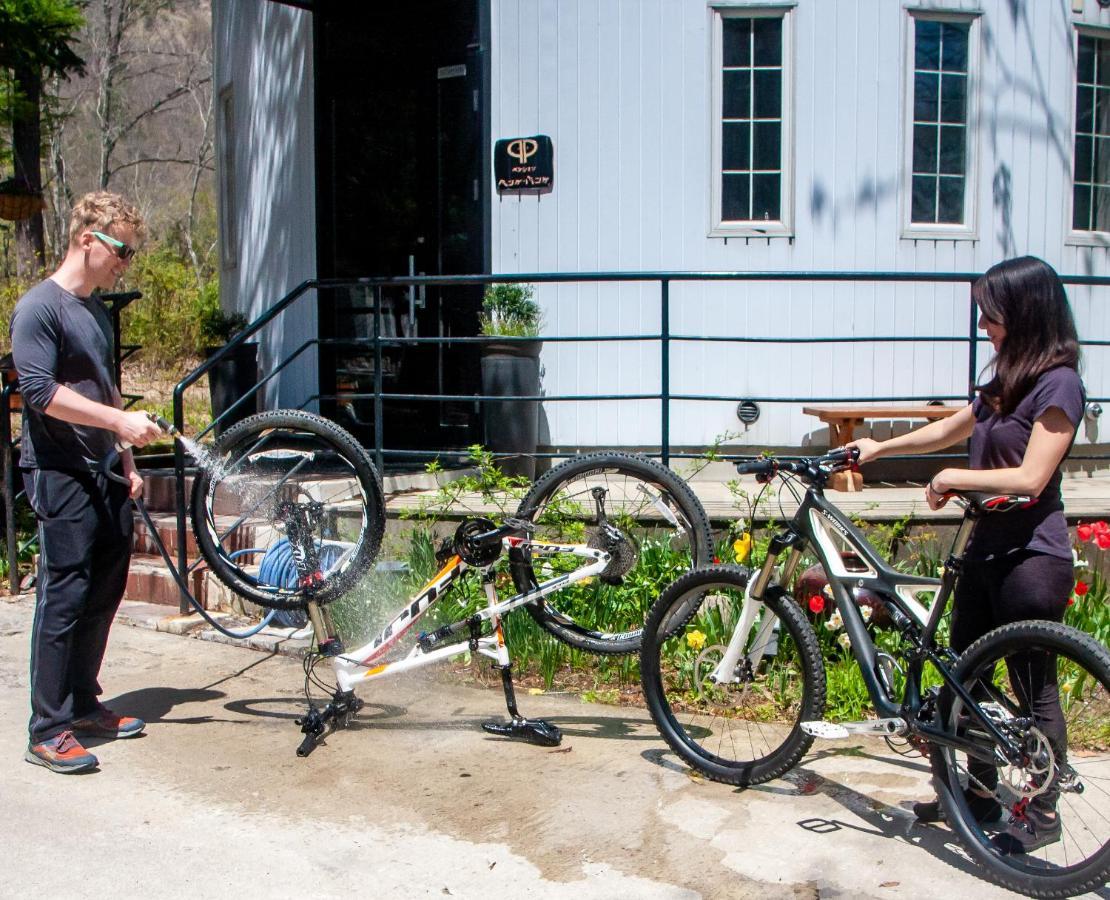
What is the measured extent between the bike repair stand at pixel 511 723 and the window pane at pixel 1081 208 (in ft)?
19.7

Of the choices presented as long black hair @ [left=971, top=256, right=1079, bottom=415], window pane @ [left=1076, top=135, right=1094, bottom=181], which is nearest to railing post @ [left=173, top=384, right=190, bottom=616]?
long black hair @ [left=971, top=256, right=1079, bottom=415]

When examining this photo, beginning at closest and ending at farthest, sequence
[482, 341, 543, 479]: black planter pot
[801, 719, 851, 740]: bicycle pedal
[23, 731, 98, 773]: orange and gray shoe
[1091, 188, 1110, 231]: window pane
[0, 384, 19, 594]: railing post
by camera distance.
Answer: [801, 719, 851, 740]: bicycle pedal, [23, 731, 98, 773]: orange and gray shoe, [0, 384, 19, 594]: railing post, [482, 341, 543, 479]: black planter pot, [1091, 188, 1110, 231]: window pane

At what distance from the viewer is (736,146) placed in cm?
830

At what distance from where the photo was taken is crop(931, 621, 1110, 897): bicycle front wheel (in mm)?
3404

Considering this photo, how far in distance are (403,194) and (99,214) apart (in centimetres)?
481

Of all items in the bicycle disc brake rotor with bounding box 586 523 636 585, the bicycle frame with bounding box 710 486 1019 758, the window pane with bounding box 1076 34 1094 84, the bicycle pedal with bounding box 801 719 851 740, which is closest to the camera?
the bicycle frame with bounding box 710 486 1019 758

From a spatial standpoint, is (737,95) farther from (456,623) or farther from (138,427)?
(138,427)

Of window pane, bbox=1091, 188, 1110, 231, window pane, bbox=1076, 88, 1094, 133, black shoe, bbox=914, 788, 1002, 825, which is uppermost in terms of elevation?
window pane, bbox=1076, 88, 1094, 133

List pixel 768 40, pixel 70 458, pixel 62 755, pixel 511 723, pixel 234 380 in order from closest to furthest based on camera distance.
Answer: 1. pixel 62 755
2. pixel 70 458
3. pixel 511 723
4. pixel 768 40
5. pixel 234 380

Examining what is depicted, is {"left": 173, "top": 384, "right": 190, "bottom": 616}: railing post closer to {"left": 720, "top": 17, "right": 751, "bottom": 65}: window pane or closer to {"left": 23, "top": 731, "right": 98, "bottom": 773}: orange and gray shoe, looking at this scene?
{"left": 23, "top": 731, "right": 98, "bottom": 773}: orange and gray shoe

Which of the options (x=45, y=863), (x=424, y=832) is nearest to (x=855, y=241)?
(x=424, y=832)

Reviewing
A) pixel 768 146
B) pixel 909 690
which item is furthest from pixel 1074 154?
pixel 909 690

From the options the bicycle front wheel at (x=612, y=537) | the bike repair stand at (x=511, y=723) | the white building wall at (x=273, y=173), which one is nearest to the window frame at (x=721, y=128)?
the white building wall at (x=273, y=173)

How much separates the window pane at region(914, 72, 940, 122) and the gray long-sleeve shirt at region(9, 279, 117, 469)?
5714 mm
